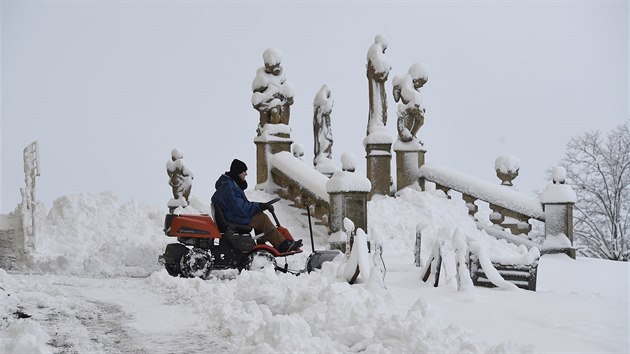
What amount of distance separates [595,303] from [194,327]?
408 cm

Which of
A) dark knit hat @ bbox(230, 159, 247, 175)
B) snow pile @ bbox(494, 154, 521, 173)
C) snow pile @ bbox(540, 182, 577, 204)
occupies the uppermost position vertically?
snow pile @ bbox(494, 154, 521, 173)

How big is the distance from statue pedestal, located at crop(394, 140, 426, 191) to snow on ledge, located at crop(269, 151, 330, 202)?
9.35ft

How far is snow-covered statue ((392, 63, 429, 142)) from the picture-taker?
66.4 ft

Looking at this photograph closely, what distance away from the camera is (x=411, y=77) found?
20.6 metres

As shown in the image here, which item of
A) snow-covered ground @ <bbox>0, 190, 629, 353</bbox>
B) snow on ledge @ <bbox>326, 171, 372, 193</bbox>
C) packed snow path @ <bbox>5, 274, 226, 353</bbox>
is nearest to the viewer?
snow-covered ground @ <bbox>0, 190, 629, 353</bbox>

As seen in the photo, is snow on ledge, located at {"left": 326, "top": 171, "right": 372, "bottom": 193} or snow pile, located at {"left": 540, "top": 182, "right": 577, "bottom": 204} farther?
snow pile, located at {"left": 540, "top": 182, "right": 577, "bottom": 204}

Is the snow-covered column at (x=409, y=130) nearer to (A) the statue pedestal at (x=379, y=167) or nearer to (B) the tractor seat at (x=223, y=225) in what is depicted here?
(A) the statue pedestal at (x=379, y=167)

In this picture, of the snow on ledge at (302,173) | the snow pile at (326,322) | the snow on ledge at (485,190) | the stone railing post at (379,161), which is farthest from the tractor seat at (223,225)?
the stone railing post at (379,161)

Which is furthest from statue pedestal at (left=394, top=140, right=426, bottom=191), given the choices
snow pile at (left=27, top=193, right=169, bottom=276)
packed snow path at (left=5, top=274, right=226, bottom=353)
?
packed snow path at (left=5, top=274, right=226, bottom=353)

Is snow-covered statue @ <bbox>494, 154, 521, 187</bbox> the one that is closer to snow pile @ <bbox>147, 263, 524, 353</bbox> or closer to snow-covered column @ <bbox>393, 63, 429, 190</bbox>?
snow-covered column @ <bbox>393, 63, 429, 190</bbox>

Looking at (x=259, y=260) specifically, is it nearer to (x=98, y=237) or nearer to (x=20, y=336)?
(x=20, y=336)

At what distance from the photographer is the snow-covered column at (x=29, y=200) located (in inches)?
643

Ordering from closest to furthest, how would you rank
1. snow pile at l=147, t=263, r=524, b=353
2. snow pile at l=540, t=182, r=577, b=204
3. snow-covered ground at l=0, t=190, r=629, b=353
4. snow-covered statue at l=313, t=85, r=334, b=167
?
snow pile at l=147, t=263, r=524, b=353 < snow-covered ground at l=0, t=190, r=629, b=353 < snow pile at l=540, t=182, r=577, b=204 < snow-covered statue at l=313, t=85, r=334, b=167

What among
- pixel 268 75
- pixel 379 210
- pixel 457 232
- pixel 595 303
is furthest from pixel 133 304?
pixel 268 75
